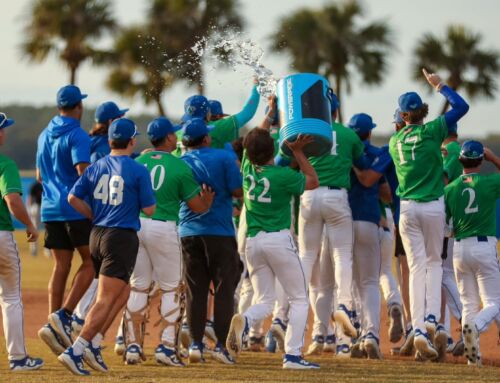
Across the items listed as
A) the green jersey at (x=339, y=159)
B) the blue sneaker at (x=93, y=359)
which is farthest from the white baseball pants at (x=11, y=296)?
the green jersey at (x=339, y=159)

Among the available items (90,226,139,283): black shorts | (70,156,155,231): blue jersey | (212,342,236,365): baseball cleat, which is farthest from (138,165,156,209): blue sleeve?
(212,342,236,365): baseball cleat

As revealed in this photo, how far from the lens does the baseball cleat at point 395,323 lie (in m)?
12.4

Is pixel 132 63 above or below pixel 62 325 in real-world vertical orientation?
above

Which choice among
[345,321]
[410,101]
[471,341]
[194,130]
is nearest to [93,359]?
[194,130]

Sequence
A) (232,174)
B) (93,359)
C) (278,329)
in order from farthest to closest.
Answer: (278,329)
(232,174)
(93,359)

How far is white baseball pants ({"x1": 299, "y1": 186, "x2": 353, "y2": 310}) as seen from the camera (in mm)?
12125

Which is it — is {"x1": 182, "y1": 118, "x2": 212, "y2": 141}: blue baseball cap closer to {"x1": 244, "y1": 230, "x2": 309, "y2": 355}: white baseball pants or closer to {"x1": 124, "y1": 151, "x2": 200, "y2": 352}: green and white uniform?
{"x1": 124, "y1": 151, "x2": 200, "y2": 352}: green and white uniform

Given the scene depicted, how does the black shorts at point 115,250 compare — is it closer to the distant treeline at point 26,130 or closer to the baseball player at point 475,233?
the baseball player at point 475,233

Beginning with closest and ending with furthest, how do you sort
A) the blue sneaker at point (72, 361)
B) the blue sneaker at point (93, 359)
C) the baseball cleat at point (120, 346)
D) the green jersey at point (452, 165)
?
1. the blue sneaker at point (72, 361)
2. the blue sneaker at point (93, 359)
3. the baseball cleat at point (120, 346)
4. the green jersey at point (452, 165)

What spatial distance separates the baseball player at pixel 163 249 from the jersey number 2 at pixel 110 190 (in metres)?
0.97

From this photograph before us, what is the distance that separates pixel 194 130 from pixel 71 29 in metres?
33.7

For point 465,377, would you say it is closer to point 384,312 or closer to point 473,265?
point 473,265

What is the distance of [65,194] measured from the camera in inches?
449

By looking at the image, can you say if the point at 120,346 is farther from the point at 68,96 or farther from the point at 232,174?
the point at 68,96
